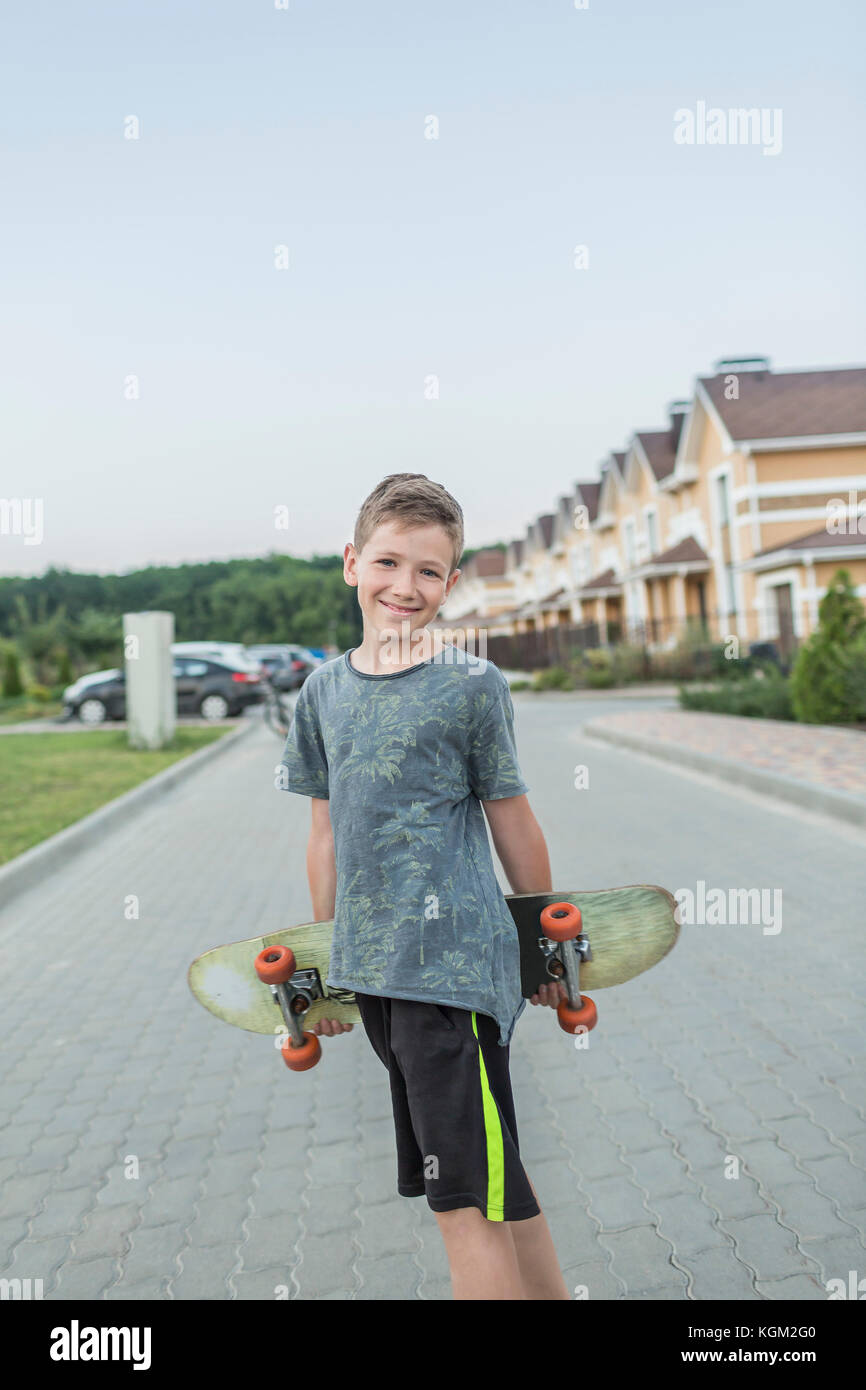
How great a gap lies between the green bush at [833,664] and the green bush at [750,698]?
1.37m

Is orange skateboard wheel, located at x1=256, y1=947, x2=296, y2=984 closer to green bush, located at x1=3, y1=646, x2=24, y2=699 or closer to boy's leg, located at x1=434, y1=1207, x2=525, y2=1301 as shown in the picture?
boy's leg, located at x1=434, y1=1207, x2=525, y2=1301

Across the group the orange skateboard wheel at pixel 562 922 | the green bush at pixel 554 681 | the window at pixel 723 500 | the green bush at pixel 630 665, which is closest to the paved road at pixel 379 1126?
the orange skateboard wheel at pixel 562 922

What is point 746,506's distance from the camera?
110ft

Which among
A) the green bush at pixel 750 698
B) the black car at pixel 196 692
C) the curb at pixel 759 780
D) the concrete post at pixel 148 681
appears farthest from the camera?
the black car at pixel 196 692

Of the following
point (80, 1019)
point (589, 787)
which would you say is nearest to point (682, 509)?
point (589, 787)

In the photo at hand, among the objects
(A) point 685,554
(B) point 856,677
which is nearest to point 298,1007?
(B) point 856,677

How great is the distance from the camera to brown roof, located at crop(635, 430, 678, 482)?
41719mm

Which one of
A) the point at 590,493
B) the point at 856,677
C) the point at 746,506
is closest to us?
the point at 856,677

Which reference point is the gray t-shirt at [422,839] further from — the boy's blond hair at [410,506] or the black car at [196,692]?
the black car at [196,692]

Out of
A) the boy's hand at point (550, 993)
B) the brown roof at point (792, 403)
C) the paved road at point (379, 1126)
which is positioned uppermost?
the brown roof at point (792, 403)

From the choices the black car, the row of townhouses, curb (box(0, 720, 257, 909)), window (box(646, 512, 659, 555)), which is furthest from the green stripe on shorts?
window (box(646, 512, 659, 555))

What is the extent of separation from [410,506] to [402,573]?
0.42 feet

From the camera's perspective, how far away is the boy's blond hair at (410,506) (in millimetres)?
2256

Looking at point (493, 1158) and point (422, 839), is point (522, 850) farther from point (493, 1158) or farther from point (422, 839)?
point (493, 1158)
